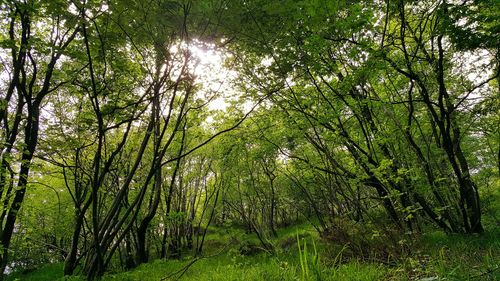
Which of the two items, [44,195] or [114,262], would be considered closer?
[114,262]

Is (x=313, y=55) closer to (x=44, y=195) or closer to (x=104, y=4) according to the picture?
(x=104, y=4)

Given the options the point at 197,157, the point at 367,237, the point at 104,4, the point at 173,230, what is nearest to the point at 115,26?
the point at 104,4

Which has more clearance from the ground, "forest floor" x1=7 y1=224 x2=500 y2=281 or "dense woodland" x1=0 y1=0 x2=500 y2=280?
"dense woodland" x1=0 y1=0 x2=500 y2=280

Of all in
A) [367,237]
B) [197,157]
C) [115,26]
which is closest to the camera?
[115,26]

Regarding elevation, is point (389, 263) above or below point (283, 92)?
below

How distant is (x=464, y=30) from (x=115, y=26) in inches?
211

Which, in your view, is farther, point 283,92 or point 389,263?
point 283,92

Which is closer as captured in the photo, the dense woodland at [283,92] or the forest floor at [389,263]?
the forest floor at [389,263]

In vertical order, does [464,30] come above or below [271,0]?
below

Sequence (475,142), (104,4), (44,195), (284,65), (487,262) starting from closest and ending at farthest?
(487,262) → (104,4) → (284,65) → (475,142) → (44,195)

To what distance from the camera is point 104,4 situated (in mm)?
3852

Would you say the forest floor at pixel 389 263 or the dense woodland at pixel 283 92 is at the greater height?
the dense woodland at pixel 283 92

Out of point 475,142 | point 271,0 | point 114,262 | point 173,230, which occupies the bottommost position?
point 114,262

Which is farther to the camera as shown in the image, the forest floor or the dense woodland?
the dense woodland
